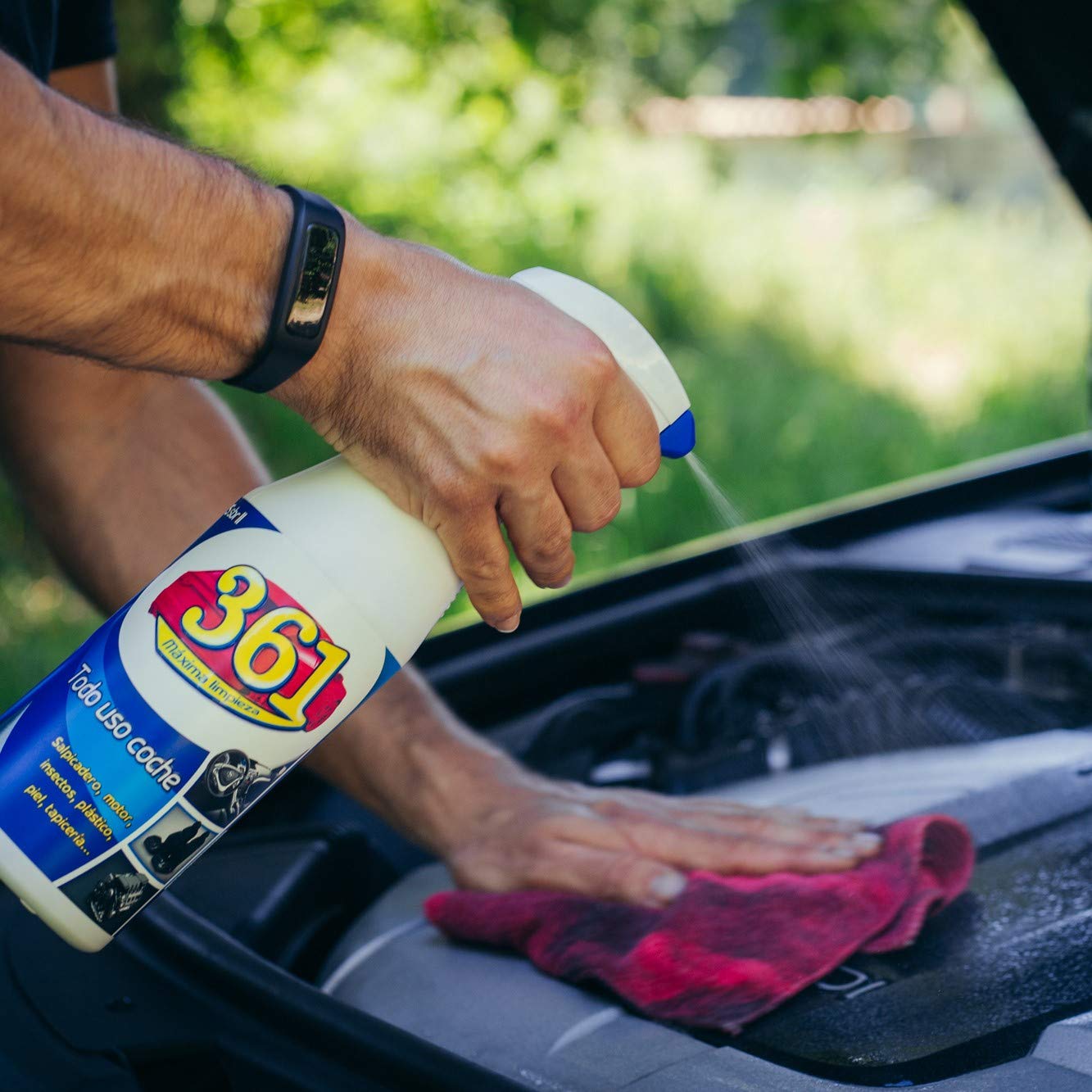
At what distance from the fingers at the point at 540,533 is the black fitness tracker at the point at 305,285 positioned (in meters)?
0.17

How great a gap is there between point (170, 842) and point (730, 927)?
1.44 feet

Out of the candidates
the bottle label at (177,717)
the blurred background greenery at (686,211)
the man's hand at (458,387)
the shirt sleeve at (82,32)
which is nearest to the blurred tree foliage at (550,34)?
the blurred background greenery at (686,211)

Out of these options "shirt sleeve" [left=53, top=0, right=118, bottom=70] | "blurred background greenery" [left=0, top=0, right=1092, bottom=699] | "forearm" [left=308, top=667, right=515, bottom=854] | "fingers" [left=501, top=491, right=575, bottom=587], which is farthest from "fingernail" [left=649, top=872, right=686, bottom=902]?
"blurred background greenery" [left=0, top=0, right=1092, bottom=699]

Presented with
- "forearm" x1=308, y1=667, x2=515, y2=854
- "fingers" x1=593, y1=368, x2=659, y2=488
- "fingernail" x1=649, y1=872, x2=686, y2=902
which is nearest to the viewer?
"fingers" x1=593, y1=368, x2=659, y2=488

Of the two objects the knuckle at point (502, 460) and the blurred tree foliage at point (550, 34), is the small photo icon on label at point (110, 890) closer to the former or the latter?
the knuckle at point (502, 460)

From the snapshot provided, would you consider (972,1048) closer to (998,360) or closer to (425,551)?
(425,551)

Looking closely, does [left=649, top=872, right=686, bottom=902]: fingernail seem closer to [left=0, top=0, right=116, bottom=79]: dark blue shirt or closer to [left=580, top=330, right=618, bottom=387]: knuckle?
[left=580, top=330, right=618, bottom=387]: knuckle

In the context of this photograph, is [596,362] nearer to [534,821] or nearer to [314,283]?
[314,283]

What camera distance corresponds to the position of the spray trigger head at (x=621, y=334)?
83 cm

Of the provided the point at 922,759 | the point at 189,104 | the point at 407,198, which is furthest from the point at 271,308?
the point at 407,198

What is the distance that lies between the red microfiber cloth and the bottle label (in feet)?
1.04

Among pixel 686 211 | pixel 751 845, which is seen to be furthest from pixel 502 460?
pixel 686 211

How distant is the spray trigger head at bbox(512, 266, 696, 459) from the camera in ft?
2.74

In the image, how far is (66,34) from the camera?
1.28 m
